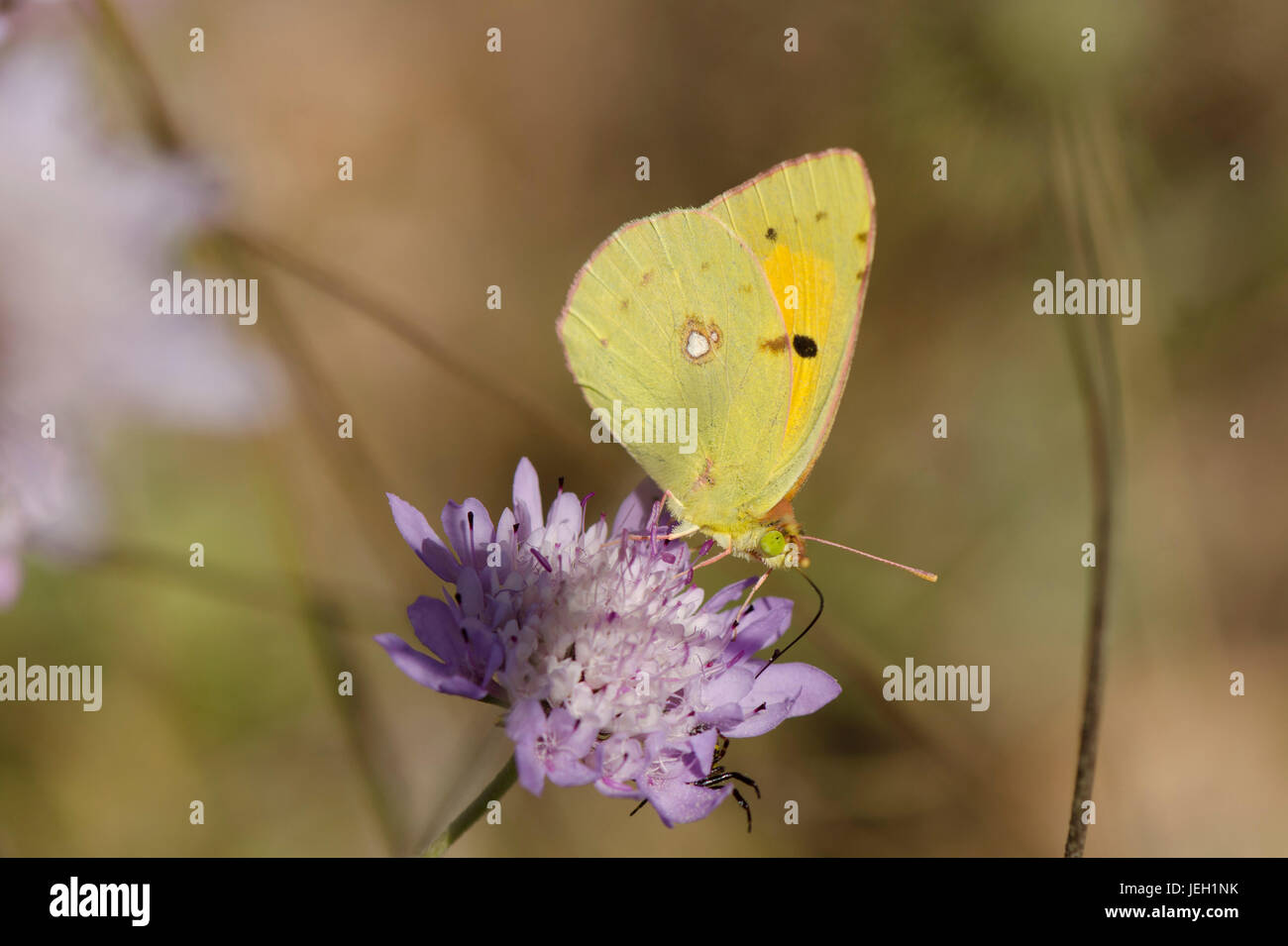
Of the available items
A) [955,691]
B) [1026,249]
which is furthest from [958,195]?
[955,691]

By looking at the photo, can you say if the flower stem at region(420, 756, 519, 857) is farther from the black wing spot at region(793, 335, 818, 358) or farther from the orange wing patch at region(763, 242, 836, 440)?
the black wing spot at region(793, 335, 818, 358)

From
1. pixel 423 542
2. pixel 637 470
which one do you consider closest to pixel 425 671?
pixel 423 542

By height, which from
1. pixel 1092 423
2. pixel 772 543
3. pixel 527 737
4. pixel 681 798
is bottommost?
pixel 681 798

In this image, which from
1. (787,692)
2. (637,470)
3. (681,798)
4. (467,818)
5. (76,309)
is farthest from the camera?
(637,470)

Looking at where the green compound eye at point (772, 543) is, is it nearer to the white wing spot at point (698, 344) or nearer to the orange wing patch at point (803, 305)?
the orange wing patch at point (803, 305)

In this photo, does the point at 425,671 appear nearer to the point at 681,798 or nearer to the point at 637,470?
the point at 681,798

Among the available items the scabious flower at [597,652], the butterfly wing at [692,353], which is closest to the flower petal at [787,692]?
the scabious flower at [597,652]
